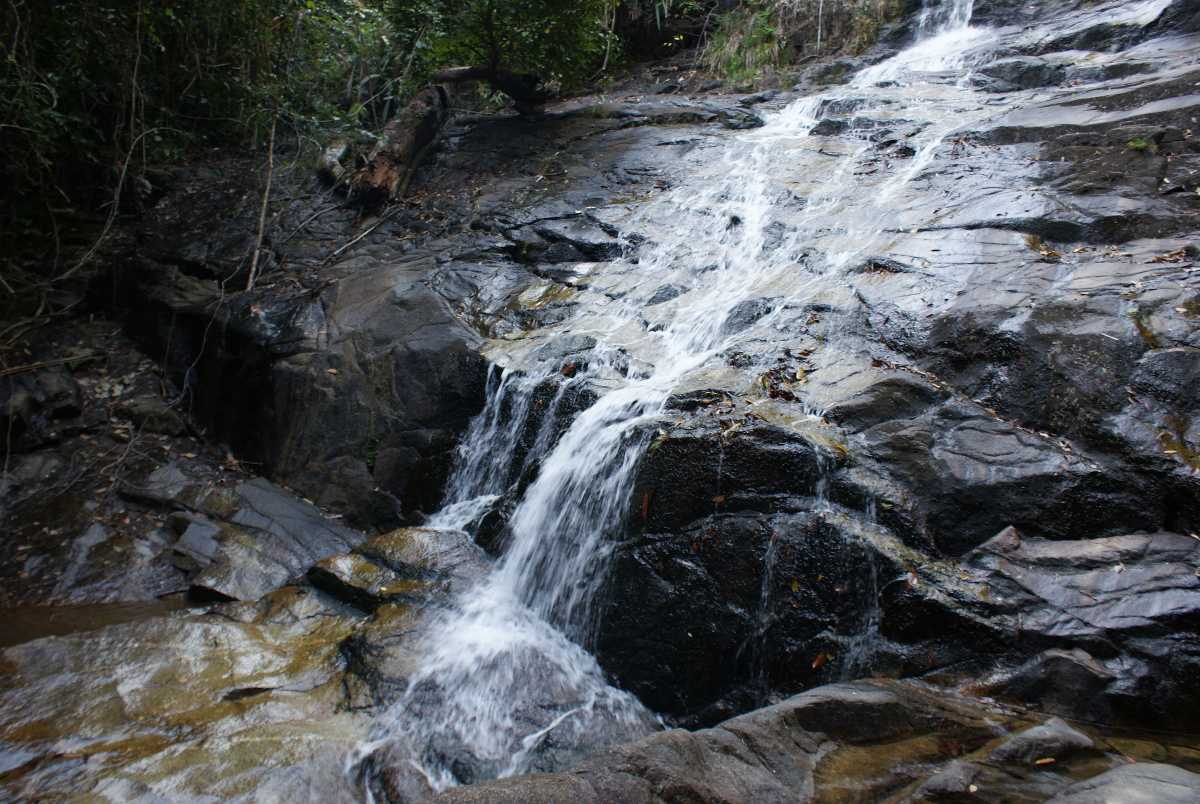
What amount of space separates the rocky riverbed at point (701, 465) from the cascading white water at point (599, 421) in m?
0.06

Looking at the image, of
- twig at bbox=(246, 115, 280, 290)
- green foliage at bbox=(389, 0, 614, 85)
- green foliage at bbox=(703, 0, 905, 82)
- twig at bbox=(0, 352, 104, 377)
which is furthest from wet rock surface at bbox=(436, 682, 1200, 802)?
green foliage at bbox=(703, 0, 905, 82)

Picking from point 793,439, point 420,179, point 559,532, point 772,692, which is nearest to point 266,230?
point 420,179

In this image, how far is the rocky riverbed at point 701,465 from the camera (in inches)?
129

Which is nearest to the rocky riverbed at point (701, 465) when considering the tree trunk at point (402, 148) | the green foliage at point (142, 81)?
the tree trunk at point (402, 148)

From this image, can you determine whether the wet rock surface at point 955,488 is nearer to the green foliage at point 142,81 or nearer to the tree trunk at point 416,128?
the tree trunk at point 416,128

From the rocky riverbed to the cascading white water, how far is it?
0.06 meters

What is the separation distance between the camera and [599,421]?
5.36 metres

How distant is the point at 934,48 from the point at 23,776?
14232 mm

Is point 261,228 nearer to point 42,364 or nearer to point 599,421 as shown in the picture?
point 42,364

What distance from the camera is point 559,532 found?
16.8 feet

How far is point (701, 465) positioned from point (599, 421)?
1.18 metres

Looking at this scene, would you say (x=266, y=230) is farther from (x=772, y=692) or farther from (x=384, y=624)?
(x=772, y=692)

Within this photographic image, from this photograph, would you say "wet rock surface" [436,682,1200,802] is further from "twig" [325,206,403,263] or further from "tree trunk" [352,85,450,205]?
"tree trunk" [352,85,450,205]

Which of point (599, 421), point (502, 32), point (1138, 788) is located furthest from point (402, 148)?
point (1138, 788)
